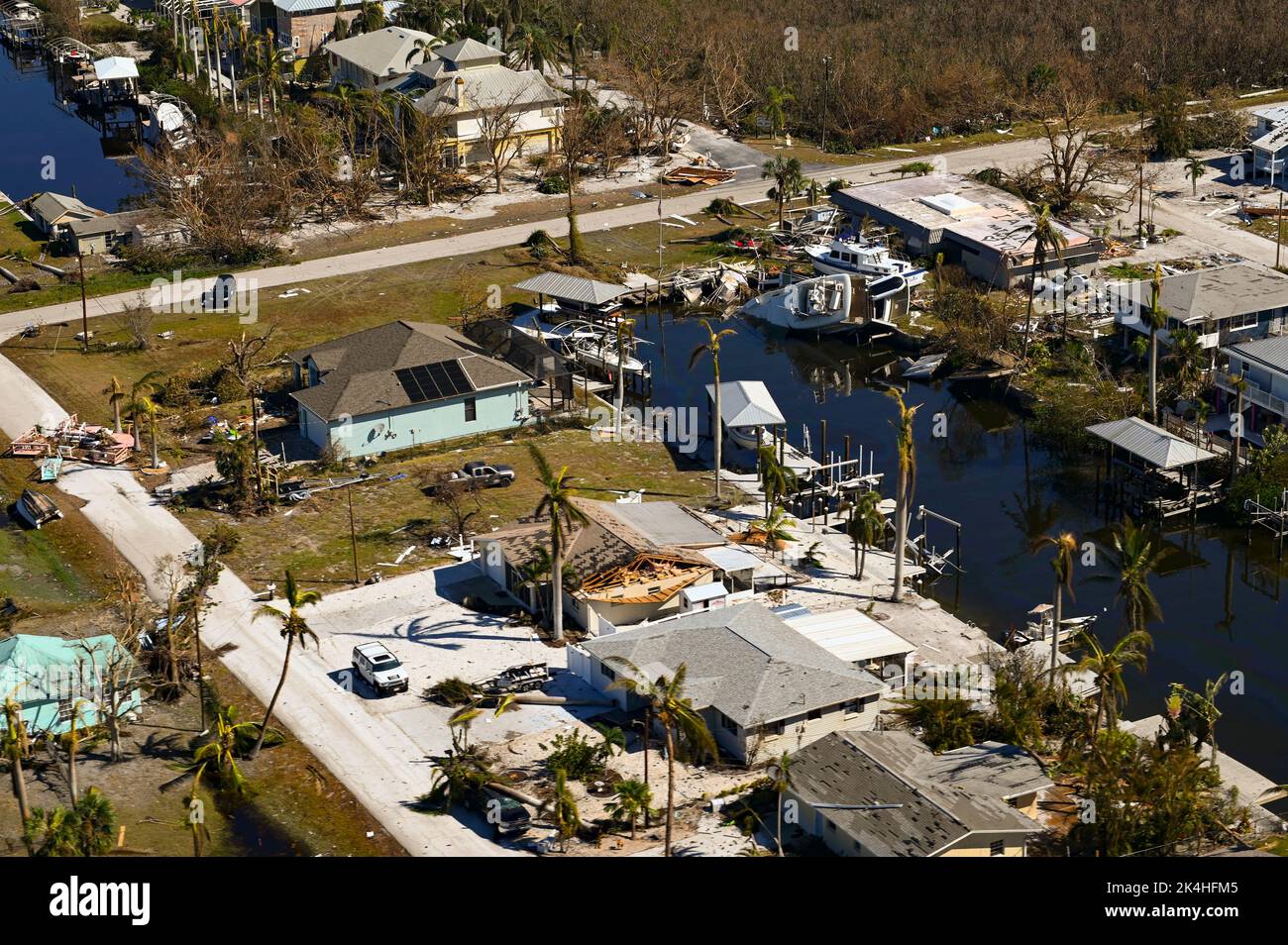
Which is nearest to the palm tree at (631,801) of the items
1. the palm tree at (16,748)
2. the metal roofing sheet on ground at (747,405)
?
the palm tree at (16,748)

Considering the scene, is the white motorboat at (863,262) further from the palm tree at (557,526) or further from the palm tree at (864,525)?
the palm tree at (557,526)

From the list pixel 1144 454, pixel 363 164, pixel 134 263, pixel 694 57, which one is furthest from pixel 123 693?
pixel 694 57

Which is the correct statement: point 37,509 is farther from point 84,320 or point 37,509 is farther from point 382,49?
point 382,49

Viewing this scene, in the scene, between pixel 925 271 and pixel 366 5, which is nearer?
pixel 925 271

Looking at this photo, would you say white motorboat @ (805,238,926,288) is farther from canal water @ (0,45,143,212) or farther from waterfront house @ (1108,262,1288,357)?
canal water @ (0,45,143,212)

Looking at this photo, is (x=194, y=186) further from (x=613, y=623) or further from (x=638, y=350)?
(x=613, y=623)

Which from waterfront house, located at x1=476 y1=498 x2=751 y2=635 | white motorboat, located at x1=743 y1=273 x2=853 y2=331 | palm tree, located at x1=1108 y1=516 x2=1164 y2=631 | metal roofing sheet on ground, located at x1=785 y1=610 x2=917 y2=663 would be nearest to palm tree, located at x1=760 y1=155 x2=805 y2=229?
white motorboat, located at x1=743 y1=273 x2=853 y2=331
